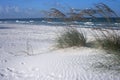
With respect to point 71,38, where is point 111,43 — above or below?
above

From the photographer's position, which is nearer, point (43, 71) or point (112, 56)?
point (43, 71)

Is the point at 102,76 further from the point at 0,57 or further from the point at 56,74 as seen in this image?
the point at 0,57

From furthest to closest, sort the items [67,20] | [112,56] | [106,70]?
[67,20]
[112,56]
[106,70]

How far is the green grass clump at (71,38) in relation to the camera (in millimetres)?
8102

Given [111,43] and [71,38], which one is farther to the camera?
[71,38]

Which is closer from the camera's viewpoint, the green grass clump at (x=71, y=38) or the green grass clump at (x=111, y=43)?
the green grass clump at (x=111, y=43)

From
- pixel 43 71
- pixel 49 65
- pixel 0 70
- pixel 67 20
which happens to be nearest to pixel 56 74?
pixel 43 71

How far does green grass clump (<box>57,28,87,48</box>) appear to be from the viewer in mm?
8102

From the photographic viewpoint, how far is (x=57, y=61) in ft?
21.1

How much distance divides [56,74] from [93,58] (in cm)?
143

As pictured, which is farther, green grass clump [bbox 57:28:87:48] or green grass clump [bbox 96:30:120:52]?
green grass clump [bbox 57:28:87:48]

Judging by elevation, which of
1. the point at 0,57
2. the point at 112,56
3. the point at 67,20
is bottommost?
the point at 0,57

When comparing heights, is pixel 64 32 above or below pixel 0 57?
above

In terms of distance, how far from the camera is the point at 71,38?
8.13 metres
